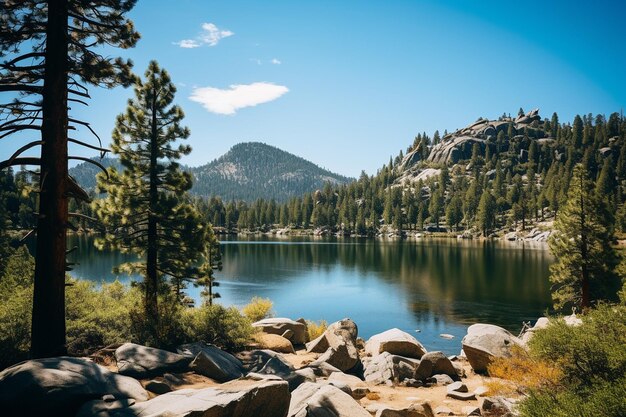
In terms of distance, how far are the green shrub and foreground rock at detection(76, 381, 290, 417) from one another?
5.13 m

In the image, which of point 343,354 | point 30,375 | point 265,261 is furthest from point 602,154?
point 30,375

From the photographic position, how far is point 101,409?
24.8 ft

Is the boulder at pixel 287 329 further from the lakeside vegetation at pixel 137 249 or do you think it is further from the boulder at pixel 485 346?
the boulder at pixel 485 346

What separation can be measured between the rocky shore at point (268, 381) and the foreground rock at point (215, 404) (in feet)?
0.07

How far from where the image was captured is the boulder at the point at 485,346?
19.5 m

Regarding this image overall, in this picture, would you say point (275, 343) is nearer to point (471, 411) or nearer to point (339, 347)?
point (339, 347)

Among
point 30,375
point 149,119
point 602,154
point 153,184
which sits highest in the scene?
point 602,154

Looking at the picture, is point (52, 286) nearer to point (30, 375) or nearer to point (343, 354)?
point (30, 375)

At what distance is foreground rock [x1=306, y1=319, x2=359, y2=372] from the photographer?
18391 mm

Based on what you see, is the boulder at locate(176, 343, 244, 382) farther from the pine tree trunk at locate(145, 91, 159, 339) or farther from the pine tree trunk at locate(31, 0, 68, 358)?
the pine tree trunk at locate(145, 91, 159, 339)

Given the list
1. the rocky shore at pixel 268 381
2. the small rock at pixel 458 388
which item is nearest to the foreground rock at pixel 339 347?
the rocky shore at pixel 268 381

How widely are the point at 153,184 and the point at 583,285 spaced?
34268 mm

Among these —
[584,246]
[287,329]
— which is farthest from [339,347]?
[584,246]

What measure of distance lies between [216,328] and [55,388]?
11.0m
